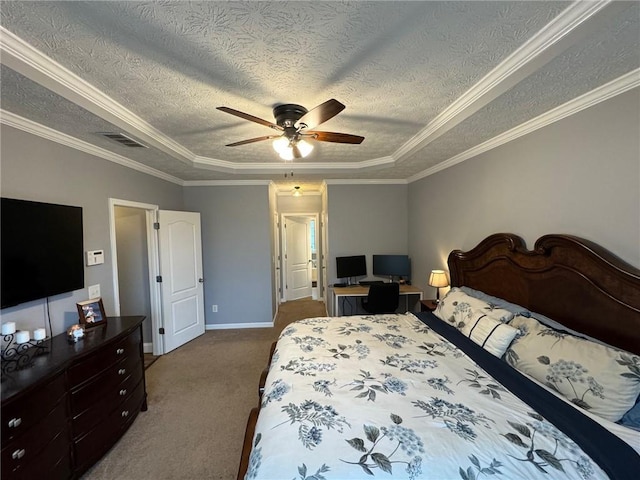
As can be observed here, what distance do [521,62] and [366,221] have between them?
3229 millimetres

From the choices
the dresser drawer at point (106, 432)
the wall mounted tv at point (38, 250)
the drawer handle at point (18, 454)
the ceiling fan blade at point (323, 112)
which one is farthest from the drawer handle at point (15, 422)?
the ceiling fan blade at point (323, 112)

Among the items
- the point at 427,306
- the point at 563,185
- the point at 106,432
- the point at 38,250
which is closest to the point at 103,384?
the point at 106,432

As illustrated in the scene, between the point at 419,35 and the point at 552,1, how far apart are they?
522 millimetres

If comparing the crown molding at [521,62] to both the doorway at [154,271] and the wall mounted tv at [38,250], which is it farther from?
the doorway at [154,271]

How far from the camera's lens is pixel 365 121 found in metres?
2.40

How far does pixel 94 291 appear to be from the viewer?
8.27ft

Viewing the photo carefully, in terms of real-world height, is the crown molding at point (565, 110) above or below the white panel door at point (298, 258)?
above

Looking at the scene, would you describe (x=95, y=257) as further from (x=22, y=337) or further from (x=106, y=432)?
(x=106, y=432)

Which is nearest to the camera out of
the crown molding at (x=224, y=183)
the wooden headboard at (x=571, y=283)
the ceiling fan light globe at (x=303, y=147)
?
the wooden headboard at (x=571, y=283)

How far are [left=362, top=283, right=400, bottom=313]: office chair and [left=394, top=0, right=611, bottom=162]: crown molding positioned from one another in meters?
2.00

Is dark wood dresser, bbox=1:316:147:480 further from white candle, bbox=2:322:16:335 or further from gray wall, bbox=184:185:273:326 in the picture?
gray wall, bbox=184:185:273:326

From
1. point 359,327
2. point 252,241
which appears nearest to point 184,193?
point 252,241

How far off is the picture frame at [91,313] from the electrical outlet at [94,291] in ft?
A: 0.56

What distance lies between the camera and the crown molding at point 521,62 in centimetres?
117
